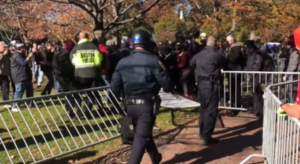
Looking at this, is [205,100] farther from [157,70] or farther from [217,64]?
[157,70]

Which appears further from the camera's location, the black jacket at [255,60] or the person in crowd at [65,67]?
the black jacket at [255,60]

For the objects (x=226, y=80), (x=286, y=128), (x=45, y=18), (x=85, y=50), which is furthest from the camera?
(x=45, y=18)

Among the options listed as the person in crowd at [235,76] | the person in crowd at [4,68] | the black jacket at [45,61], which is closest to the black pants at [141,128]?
the person in crowd at [235,76]

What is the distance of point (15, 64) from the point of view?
1000cm

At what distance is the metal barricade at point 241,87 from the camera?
28.9 ft

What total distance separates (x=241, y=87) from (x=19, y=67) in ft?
18.3

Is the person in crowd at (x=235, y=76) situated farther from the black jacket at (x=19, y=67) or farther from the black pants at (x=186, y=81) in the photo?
the black jacket at (x=19, y=67)

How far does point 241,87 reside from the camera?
9375 mm

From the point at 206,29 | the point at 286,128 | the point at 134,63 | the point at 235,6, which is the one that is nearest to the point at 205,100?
the point at 134,63

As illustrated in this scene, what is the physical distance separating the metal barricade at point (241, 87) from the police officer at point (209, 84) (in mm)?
2171

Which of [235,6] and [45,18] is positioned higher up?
[235,6]

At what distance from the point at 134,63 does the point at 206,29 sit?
2070 centimetres

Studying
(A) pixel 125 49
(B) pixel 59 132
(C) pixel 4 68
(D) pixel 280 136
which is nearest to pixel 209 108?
(D) pixel 280 136

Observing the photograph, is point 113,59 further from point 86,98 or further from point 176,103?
point 86,98
